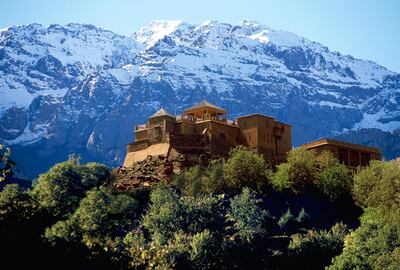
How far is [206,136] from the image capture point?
9356 centimetres

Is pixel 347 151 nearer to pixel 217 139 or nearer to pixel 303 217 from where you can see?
pixel 217 139

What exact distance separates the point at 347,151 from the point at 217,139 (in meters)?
15.5

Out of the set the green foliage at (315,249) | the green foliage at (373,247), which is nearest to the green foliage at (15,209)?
the green foliage at (373,247)

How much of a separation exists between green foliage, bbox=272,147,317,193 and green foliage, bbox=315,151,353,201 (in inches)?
32.0

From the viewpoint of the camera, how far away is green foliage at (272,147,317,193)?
289ft

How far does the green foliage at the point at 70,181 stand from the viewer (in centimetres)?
8319

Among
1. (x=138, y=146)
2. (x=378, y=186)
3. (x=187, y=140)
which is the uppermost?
(x=138, y=146)

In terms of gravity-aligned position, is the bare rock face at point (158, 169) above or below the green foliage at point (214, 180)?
above

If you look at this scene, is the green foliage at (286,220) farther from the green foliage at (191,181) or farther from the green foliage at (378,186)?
the green foliage at (191,181)

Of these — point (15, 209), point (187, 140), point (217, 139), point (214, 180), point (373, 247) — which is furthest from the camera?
point (217, 139)

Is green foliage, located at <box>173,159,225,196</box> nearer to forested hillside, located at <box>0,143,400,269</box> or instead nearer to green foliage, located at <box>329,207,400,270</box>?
forested hillside, located at <box>0,143,400,269</box>

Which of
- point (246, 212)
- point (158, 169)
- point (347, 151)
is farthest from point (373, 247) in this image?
point (158, 169)

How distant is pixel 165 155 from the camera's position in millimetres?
92625

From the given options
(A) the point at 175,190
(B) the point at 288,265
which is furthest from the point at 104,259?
(A) the point at 175,190
